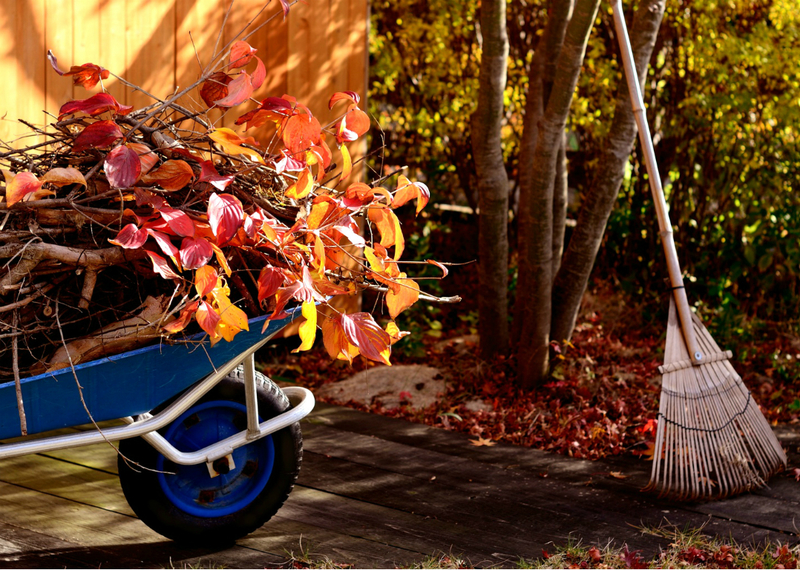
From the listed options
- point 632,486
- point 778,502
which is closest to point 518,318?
point 632,486

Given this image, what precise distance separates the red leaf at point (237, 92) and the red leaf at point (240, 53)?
8 centimetres

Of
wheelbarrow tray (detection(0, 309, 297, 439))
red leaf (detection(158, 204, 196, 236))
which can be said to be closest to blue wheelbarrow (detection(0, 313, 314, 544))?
wheelbarrow tray (detection(0, 309, 297, 439))

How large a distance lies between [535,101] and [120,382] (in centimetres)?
261

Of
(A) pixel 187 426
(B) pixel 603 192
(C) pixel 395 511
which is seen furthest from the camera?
(B) pixel 603 192

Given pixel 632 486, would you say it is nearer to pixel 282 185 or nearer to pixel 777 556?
pixel 777 556

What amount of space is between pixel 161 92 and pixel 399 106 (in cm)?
237

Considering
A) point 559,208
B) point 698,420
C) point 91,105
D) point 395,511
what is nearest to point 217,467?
point 395,511

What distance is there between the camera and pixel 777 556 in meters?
2.42

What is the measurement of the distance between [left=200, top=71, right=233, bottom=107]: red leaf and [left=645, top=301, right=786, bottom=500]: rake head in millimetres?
1892

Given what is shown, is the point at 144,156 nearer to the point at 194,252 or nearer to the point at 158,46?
the point at 194,252

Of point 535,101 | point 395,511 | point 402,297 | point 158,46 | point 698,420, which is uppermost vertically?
point 158,46

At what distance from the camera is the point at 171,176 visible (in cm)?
196

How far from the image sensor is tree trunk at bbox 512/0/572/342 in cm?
380

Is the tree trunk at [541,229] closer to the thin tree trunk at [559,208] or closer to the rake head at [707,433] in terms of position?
the thin tree trunk at [559,208]
